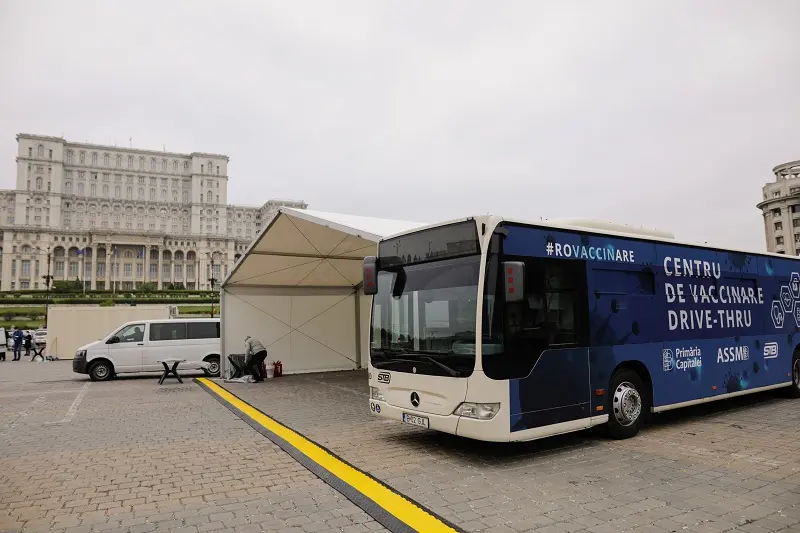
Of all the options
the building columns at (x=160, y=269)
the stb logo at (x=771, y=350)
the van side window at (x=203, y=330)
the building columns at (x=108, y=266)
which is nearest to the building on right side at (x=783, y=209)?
the stb logo at (x=771, y=350)

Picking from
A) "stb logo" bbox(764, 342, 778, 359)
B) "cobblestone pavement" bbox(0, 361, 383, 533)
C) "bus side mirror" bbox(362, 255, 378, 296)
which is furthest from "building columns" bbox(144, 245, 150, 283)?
"stb logo" bbox(764, 342, 778, 359)

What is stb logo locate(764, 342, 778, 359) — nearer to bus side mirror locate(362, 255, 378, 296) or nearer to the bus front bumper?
the bus front bumper

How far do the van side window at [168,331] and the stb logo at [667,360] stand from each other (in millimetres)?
14440

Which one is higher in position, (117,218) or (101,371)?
(117,218)

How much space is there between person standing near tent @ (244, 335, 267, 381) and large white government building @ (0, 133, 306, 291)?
102m

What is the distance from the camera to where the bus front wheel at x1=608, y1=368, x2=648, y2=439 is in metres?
7.00

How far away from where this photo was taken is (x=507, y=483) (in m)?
5.43

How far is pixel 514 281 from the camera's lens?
5.70 metres

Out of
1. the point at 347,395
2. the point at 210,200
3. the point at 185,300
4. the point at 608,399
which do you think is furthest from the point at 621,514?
the point at 210,200

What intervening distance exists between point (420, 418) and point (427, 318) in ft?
4.02

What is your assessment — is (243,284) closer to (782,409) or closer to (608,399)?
(608,399)

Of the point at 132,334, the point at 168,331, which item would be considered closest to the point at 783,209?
the point at 168,331

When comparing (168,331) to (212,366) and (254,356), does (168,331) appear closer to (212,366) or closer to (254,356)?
(212,366)

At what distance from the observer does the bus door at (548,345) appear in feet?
19.4
